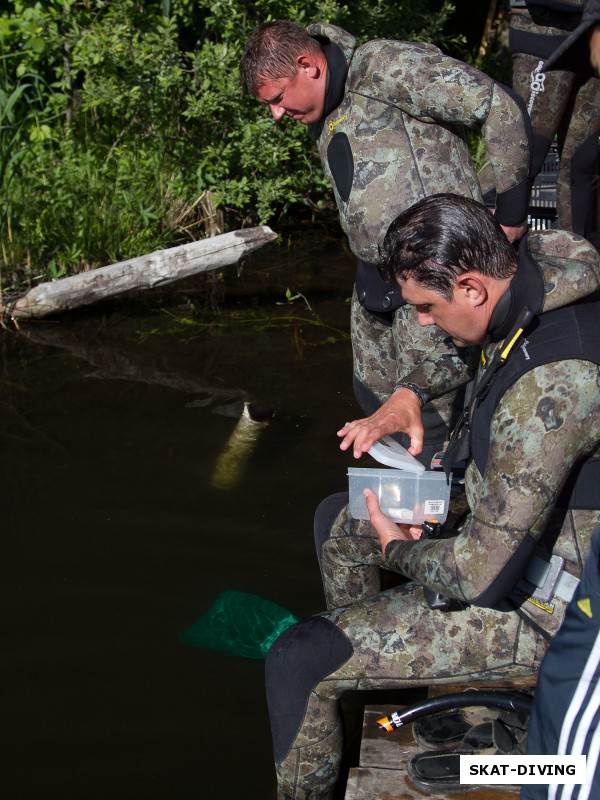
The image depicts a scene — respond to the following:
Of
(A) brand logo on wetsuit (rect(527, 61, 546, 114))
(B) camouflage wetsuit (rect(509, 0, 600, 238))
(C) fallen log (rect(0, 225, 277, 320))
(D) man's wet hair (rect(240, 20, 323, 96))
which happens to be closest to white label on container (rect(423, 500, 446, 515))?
(D) man's wet hair (rect(240, 20, 323, 96))

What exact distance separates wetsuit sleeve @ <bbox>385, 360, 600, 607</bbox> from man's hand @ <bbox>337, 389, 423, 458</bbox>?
17.0 inches

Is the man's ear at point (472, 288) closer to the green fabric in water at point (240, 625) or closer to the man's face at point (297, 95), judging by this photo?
the man's face at point (297, 95)

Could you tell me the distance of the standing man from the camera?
3572 millimetres

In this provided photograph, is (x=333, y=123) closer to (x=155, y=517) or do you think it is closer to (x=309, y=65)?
(x=309, y=65)

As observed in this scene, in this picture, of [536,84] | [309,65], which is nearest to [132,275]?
[536,84]

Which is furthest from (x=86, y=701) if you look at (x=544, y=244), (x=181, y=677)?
(x=544, y=244)

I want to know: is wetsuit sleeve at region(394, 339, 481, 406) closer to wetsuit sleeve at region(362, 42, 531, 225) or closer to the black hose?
wetsuit sleeve at region(362, 42, 531, 225)

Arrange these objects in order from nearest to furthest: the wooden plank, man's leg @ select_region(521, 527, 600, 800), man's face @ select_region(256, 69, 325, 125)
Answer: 1. man's leg @ select_region(521, 527, 600, 800)
2. the wooden plank
3. man's face @ select_region(256, 69, 325, 125)

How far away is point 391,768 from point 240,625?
1277 millimetres

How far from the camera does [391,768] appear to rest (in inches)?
108

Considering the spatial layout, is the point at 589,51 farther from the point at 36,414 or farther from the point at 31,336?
the point at 31,336

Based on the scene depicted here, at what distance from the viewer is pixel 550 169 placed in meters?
6.28

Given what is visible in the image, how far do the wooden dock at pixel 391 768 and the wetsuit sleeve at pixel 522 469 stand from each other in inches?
21.5

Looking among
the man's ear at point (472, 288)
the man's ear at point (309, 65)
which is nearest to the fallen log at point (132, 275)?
the man's ear at point (309, 65)
